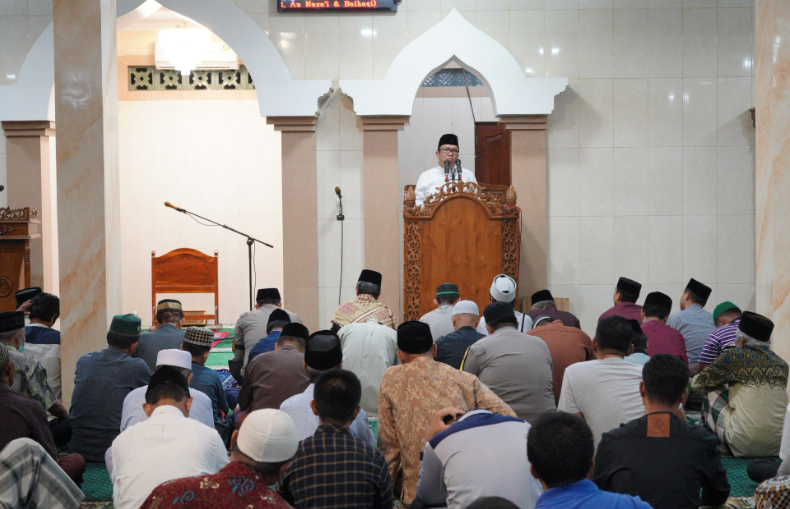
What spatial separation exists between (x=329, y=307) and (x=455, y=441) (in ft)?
16.3

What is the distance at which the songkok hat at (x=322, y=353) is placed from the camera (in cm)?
312

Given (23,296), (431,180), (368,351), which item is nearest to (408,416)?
(368,351)

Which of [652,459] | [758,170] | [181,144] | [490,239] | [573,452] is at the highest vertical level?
[181,144]

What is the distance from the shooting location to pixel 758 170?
474 cm

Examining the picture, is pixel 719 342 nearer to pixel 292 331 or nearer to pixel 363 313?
pixel 363 313

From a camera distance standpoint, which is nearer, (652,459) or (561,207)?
(652,459)

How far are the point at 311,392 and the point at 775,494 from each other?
1.66 meters

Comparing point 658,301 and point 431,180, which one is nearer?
point 658,301

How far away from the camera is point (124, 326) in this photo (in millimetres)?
3943

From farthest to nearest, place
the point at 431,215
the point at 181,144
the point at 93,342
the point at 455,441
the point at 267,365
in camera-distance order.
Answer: the point at 181,144
the point at 431,215
the point at 93,342
the point at 267,365
the point at 455,441

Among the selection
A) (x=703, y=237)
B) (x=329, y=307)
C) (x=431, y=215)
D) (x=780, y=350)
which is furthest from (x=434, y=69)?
(x=780, y=350)

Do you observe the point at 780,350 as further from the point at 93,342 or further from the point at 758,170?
the point at 93,342

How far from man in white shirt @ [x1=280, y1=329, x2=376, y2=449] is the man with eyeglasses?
3863 mm

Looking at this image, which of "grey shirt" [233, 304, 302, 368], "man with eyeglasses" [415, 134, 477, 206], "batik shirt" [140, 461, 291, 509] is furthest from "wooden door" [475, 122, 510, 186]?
"batik shirt" [140, 461, 291, 509]
